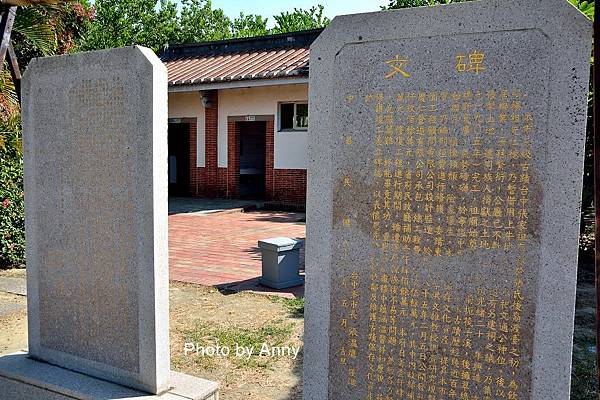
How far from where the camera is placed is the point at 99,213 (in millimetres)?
3410

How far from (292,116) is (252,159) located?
136 inches

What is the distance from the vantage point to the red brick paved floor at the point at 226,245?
6.68 meters

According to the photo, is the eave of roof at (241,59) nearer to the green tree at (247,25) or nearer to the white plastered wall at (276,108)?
the white plastered wall at (276,108)

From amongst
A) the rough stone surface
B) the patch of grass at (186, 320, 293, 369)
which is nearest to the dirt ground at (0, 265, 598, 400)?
the patch of grass at (186, 320, 293, 369)

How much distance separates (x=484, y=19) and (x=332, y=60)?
0.71 meters

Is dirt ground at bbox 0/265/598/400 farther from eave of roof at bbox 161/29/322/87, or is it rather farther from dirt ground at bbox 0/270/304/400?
eave of roof at bbox 161/29/322/87

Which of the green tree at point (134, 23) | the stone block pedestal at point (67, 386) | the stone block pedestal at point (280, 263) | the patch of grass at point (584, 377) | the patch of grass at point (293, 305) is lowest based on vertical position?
the patch of grass at point (584, 377)

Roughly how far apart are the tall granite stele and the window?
1050 cm

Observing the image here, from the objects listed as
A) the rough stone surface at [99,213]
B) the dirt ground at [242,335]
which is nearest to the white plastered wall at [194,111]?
the dirt ground at [242,335]

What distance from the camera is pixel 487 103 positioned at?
2.33m

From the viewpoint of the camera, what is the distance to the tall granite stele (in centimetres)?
319

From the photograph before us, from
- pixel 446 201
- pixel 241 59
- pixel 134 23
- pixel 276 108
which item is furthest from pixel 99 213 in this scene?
pixel 134 23

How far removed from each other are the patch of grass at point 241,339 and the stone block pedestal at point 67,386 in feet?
2.56

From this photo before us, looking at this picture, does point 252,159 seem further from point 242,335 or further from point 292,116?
point 242,335
